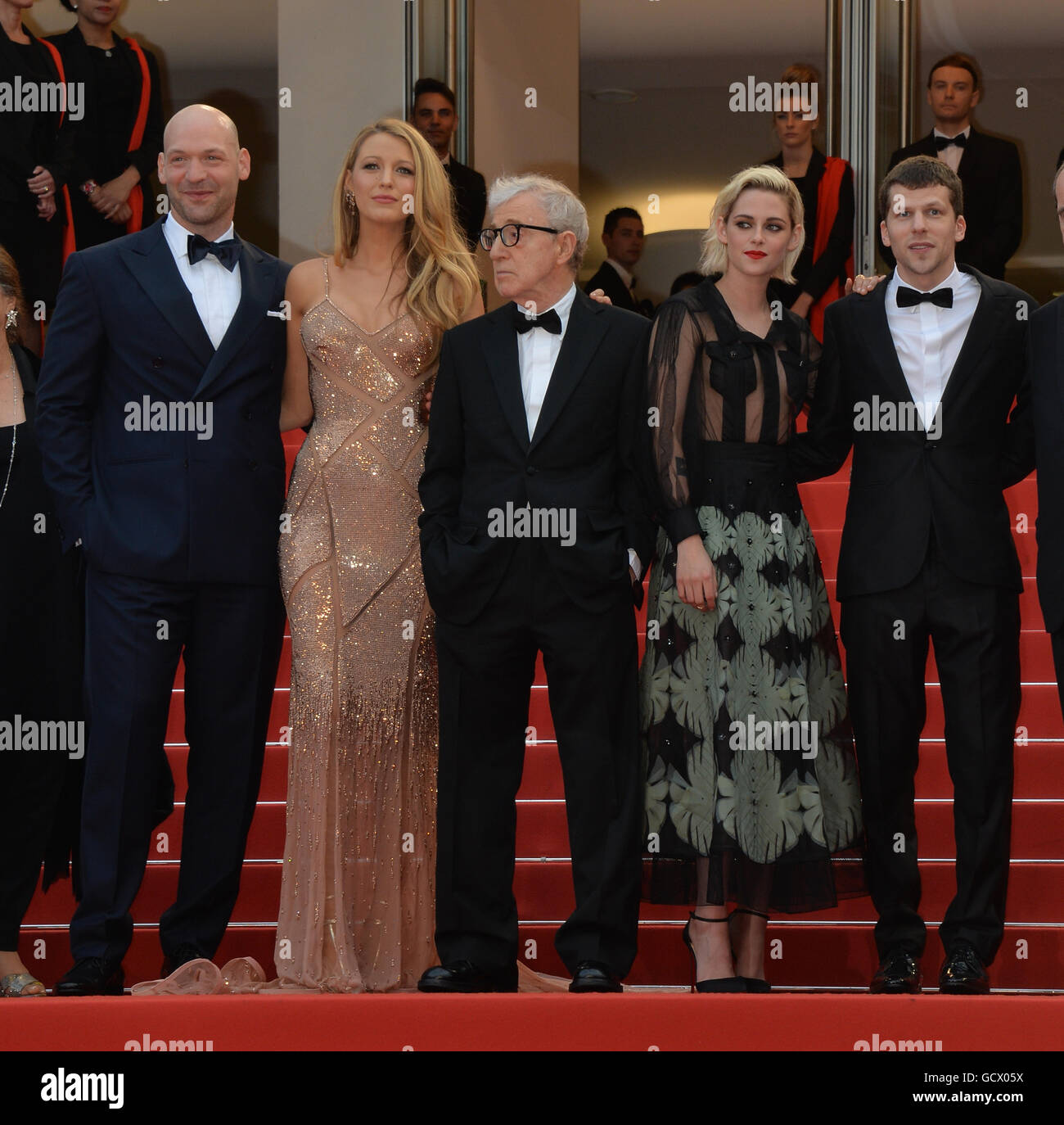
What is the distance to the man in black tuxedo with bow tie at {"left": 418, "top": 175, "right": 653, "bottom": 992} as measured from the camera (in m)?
3.58

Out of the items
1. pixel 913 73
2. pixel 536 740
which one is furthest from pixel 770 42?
pixel 536 740

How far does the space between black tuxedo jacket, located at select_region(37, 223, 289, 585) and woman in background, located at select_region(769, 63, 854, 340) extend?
418 cm

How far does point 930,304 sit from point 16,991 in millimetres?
2737

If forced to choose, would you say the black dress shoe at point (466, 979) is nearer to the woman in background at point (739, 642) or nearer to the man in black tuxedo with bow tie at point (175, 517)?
the woman in background at point (739, 642)

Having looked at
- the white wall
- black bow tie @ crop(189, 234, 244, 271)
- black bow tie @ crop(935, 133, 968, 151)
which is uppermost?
the white wall

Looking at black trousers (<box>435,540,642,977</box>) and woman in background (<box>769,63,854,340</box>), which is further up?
woman in background (<box>769,63,854,340</box>)

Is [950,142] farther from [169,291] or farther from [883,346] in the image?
[169,291]

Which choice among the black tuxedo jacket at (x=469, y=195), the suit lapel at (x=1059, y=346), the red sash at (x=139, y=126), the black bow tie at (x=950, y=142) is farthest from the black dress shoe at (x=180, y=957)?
the black bow tie at (x=950, y=142)

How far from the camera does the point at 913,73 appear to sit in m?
9.27

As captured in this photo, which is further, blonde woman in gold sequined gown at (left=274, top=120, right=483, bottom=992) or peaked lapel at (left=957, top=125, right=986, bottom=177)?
peaked lapel at (left=957, top=125, right=986, bottom=177)

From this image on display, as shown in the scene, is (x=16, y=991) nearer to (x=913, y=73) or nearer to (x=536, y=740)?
(x=536, y=740)

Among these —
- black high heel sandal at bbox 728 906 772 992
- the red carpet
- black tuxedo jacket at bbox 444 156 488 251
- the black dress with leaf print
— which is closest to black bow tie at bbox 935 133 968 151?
black tuxedo jacket at bbox 444 156 488 251

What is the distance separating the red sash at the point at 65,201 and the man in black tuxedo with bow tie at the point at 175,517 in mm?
3450

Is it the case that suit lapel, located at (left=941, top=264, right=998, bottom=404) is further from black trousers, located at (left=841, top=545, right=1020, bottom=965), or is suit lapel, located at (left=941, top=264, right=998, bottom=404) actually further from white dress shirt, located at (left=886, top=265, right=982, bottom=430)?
black trousers, located at (left=841, top=545, right=1020, bottom=965)
